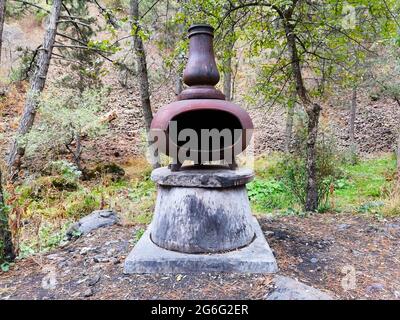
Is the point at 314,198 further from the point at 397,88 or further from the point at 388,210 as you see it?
the point at 397,88

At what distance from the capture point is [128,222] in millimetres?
4340

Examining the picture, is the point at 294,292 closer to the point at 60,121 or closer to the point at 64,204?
the point at 64,204

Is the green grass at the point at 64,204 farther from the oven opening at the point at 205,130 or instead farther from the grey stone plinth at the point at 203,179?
the oven opening at the point at 205,130

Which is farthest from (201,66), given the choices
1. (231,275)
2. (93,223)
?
(93,223)

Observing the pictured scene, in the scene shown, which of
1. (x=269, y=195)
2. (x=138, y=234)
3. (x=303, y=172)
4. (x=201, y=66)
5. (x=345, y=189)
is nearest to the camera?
(x=201, y=66)

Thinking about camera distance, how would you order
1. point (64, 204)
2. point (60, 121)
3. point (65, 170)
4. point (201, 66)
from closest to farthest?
1. point (201, 66)
2. point (64, 204)
3. point (65, 170)
4. point (60, 121)

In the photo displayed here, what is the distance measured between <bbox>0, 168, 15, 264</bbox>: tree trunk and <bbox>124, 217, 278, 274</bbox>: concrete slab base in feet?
3.97

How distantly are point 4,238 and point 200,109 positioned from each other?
2.15 metres

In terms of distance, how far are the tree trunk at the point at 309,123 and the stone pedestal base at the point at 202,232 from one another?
2.09 m

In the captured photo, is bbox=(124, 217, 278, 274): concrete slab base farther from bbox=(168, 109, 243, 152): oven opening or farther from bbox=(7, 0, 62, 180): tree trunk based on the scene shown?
bbox=(7, 0, 62, 180): tree trunk

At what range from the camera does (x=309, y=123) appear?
15.0ft

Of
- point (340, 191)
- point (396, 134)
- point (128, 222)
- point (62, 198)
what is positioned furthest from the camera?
point (396, 134)
